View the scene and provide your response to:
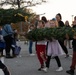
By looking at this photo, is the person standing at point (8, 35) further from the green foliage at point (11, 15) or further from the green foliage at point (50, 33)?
the green foliage at point (11, 15)

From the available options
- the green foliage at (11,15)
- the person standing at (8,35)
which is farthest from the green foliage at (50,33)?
the person standing at (8,35)

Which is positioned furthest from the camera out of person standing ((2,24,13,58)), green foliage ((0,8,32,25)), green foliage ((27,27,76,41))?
person standing ((2,24,13,58))

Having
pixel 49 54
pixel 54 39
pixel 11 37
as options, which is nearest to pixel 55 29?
pixel 54 39

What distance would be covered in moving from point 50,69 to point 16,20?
262 cm

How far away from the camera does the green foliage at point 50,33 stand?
26.1ft

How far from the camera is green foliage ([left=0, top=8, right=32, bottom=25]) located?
7.30 meters

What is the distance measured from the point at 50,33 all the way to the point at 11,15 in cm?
139

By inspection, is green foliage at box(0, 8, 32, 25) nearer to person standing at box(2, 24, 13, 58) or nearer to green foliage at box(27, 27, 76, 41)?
green foliage at box(27, 27, 76, 41)

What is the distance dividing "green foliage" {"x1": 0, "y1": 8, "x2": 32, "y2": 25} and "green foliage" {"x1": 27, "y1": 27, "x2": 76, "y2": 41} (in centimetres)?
104

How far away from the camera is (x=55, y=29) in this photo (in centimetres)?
822

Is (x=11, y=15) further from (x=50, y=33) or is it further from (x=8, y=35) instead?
(x=8, y=35)

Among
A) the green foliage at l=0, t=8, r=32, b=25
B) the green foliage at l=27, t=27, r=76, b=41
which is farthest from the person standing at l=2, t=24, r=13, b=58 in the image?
the green foliage at l=0, t=8, r=32, b=25

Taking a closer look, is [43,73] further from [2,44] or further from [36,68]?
[2,44]

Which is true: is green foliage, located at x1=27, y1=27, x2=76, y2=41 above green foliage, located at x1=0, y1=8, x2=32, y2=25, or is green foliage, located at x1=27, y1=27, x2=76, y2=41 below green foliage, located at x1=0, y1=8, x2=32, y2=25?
below
